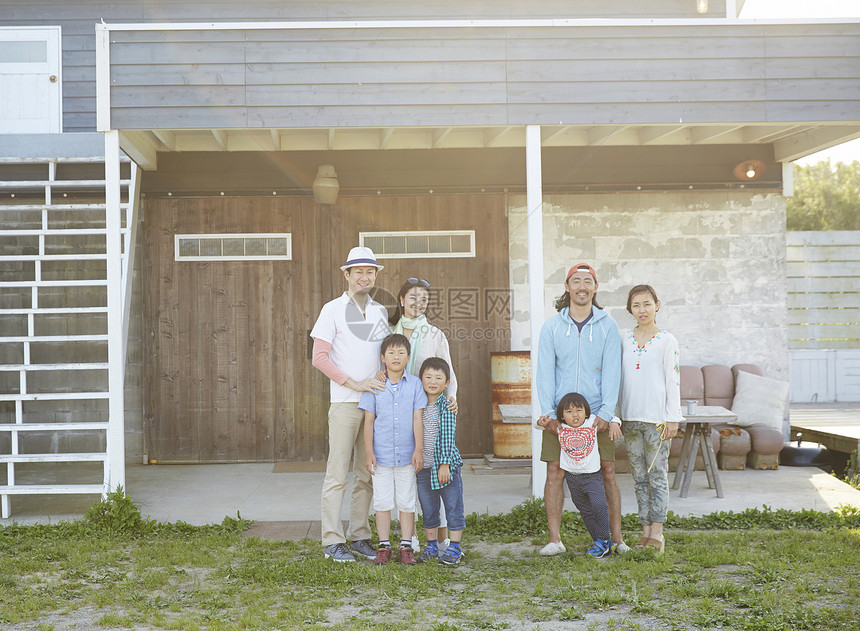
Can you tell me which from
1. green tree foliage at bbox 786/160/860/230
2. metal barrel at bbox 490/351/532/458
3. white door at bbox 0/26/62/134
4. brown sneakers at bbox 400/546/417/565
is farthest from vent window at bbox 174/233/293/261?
green tree foliage at bbox 786/160/860/230

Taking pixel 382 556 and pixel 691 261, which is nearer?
pixel 382 556

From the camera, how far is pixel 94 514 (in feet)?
17.8

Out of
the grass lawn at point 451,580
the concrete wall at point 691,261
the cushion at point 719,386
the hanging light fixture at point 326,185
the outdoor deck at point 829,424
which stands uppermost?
the hanging light fixture at point 326,185

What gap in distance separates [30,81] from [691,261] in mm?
6803

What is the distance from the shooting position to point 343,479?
4.72m

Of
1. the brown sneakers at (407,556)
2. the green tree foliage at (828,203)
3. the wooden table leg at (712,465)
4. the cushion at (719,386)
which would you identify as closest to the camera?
the brown sneakers at (407,556)

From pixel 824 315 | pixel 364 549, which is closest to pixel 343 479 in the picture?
pixel 364 549

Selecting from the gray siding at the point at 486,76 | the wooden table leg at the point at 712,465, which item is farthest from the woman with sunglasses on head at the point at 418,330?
the wooden table leg at the point at 712,465

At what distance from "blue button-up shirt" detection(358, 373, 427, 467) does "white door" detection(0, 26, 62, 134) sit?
5.16m

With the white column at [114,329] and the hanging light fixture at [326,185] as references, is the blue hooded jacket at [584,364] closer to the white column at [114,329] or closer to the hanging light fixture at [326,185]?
the white column at [114,329]

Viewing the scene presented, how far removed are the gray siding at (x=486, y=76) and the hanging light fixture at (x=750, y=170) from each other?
6.84 ft

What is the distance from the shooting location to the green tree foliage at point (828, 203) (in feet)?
90.0

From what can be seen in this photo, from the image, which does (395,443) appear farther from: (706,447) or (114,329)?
(706,447)

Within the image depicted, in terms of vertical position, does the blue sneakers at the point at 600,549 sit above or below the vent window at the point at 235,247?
below
